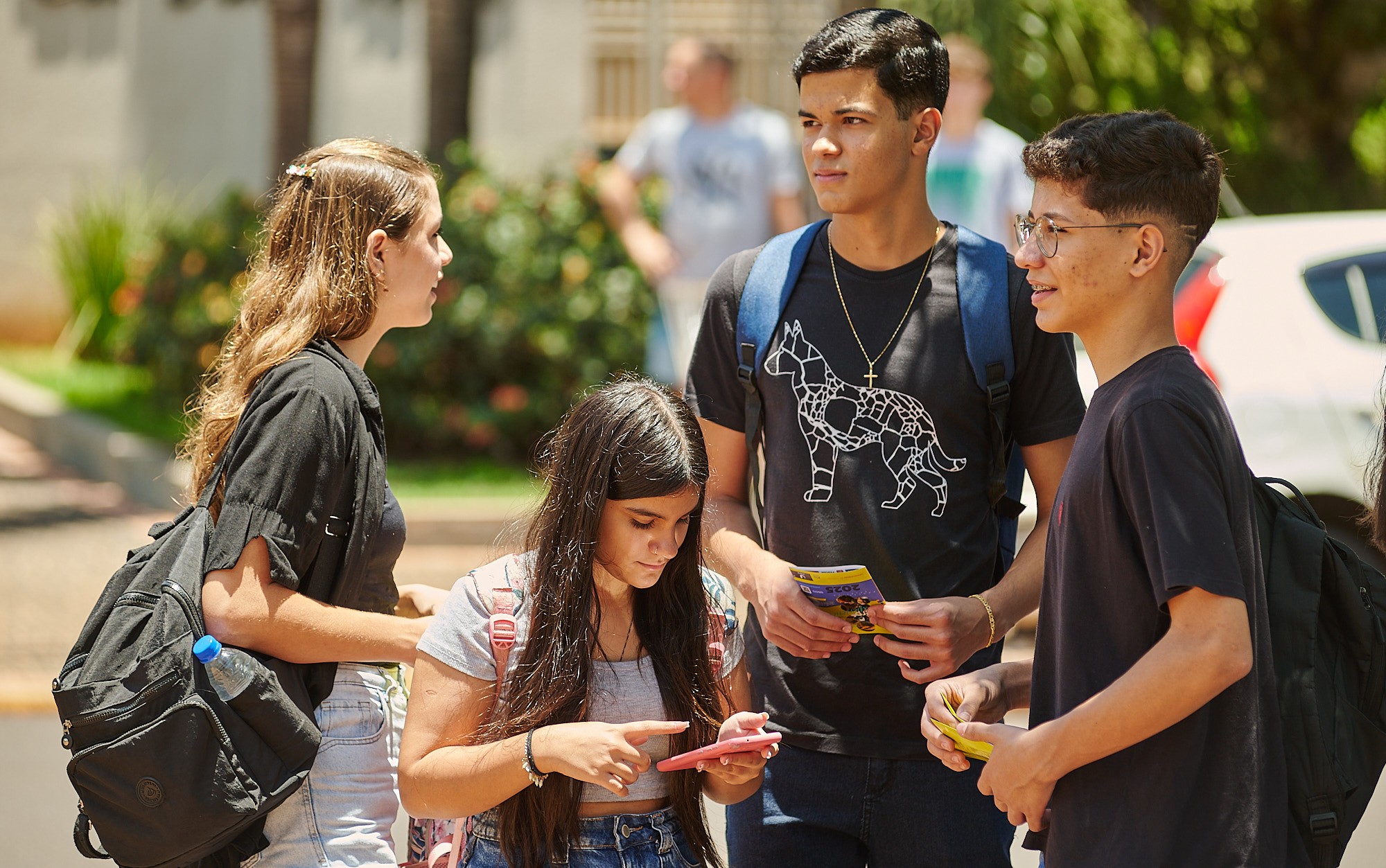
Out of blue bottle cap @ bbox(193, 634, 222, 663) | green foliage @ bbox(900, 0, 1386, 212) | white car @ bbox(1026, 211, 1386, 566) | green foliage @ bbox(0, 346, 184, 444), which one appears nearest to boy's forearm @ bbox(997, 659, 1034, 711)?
blue bottle cap @ bbox(193, 634, 222, 663)

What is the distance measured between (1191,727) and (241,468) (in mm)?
1590

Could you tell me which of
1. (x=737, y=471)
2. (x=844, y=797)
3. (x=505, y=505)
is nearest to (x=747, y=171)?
(x=505, y=505)

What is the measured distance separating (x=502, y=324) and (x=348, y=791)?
23.2 feet

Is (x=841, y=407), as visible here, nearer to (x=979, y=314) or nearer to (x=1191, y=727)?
(x=979, y=314)

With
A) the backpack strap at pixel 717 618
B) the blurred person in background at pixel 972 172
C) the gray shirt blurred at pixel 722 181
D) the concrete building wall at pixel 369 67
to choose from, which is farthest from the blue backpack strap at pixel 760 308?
the concrete building wall at pixel 369 67

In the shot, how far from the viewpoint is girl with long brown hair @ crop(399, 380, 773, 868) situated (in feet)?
7.87

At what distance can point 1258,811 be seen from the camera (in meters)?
2.10

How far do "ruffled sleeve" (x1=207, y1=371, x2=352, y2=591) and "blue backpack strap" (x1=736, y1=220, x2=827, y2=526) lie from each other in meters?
0.83

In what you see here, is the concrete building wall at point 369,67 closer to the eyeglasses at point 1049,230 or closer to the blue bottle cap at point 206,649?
the blue bottle cap at point 206,649

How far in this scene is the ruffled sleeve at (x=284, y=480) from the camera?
2.50 metres

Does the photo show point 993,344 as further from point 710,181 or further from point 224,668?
point 710,181

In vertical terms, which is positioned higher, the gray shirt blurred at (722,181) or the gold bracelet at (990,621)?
the gray shirt blurred at (722,181)

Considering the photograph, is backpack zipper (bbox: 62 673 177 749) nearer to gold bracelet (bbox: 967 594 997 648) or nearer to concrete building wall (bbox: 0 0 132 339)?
gold bracelet (bbox: 967 594 997 648)

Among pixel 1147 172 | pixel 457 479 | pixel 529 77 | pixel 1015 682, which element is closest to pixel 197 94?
pixel 529 77
